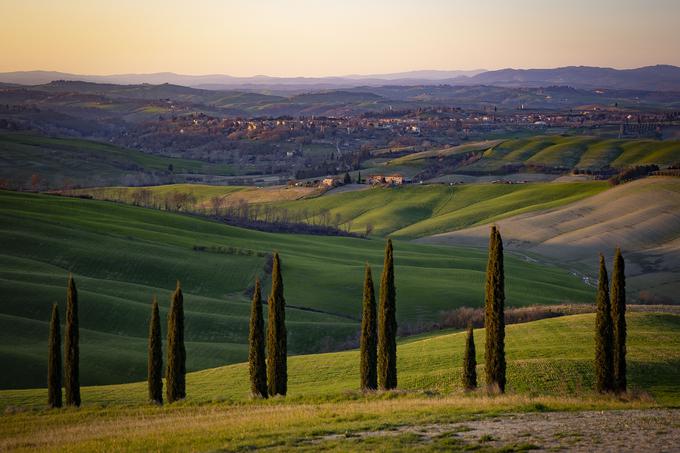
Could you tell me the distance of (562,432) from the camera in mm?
25969

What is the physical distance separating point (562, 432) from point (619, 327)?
16.7 m

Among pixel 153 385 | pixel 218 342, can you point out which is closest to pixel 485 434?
pixel 153 385

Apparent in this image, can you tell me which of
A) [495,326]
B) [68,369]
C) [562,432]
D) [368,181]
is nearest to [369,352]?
[495,326]

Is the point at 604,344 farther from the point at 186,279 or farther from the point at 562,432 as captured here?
the point at 186,279

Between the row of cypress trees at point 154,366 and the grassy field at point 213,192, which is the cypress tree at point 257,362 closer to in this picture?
the row of cypress trees at point 154,366

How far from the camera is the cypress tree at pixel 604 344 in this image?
40.2 m

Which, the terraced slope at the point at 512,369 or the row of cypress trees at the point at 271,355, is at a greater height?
the row of cypress trees at the point at 271,355

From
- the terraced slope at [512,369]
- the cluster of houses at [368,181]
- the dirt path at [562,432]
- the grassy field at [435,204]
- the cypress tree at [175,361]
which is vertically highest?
the dirt path at [562,432]

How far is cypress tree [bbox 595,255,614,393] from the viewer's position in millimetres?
40250

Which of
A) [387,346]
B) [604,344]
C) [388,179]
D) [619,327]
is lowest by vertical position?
[388,179]

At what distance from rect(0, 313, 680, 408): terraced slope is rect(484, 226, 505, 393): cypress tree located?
1.39m

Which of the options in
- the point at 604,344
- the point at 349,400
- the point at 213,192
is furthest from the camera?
the point at 213,192

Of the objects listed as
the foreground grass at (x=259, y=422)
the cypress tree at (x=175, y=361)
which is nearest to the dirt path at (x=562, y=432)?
the foreground grass at (x=259, y=422)

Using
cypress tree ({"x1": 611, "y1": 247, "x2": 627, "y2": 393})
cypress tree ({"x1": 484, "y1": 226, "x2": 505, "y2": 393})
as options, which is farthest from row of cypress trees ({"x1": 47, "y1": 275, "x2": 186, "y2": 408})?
cypress tree ({"x1": 611, "y1": 247, "x2": 627, "y2": 393})
